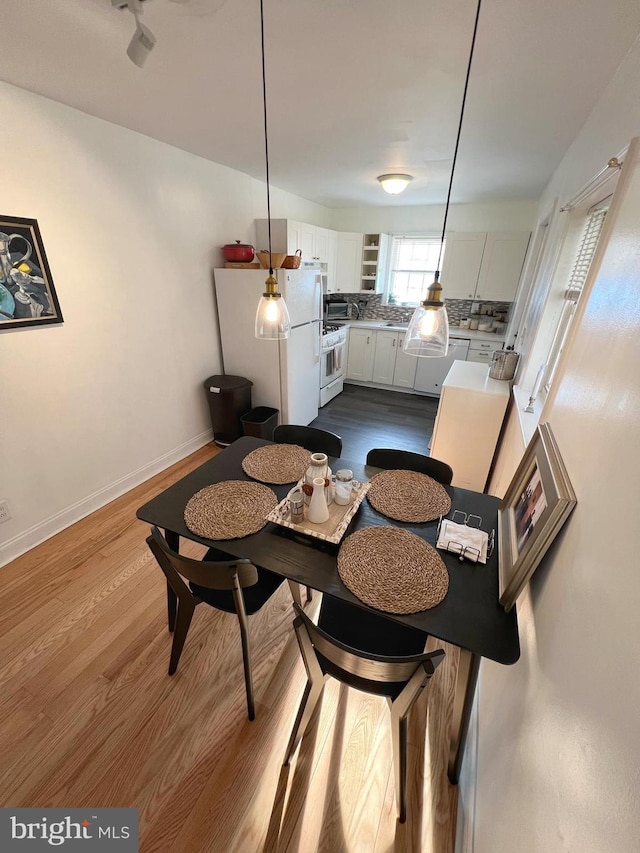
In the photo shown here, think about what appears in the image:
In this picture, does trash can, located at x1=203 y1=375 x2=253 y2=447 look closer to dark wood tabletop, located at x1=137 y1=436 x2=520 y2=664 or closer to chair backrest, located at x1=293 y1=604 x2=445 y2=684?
dark wood tabletop, located at x1=137 y1=436 x2=520 y2=664

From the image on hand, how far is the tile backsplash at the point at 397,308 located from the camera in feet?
15.6

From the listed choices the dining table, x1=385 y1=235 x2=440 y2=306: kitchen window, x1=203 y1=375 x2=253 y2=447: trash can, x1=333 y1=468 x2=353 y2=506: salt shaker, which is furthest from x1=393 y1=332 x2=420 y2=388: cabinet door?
x1=333 y1=468 x2=353 y2=506: salt shaker

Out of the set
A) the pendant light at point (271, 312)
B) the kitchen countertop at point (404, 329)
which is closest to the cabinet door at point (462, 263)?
the kitchen countertop at point (404, 329)

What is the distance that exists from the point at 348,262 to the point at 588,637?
5162mm

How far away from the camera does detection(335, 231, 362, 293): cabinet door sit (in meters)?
4.90

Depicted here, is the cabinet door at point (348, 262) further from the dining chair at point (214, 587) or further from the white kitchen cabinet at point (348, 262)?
the dining chair at point (214, 587)

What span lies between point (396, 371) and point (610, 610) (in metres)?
4.52

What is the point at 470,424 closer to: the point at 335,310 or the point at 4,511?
the point at 335,310

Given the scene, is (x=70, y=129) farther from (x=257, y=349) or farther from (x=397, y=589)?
(x=397, y=589)

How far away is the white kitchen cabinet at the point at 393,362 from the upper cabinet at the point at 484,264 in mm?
921

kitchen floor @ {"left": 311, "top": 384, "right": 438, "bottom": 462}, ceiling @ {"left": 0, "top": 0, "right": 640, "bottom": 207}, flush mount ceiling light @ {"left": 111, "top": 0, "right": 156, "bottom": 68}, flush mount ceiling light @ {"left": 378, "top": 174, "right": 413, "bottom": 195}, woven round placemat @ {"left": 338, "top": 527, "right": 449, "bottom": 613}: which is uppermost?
ceiling @ {"left": 0, "top": 0, "right": 640, "bottom": 207}

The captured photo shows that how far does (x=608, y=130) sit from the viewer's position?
4.74ft

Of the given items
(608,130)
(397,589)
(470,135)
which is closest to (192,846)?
(397,589)

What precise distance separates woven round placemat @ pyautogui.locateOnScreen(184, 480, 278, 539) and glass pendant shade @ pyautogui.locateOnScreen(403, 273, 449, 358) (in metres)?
0.93
